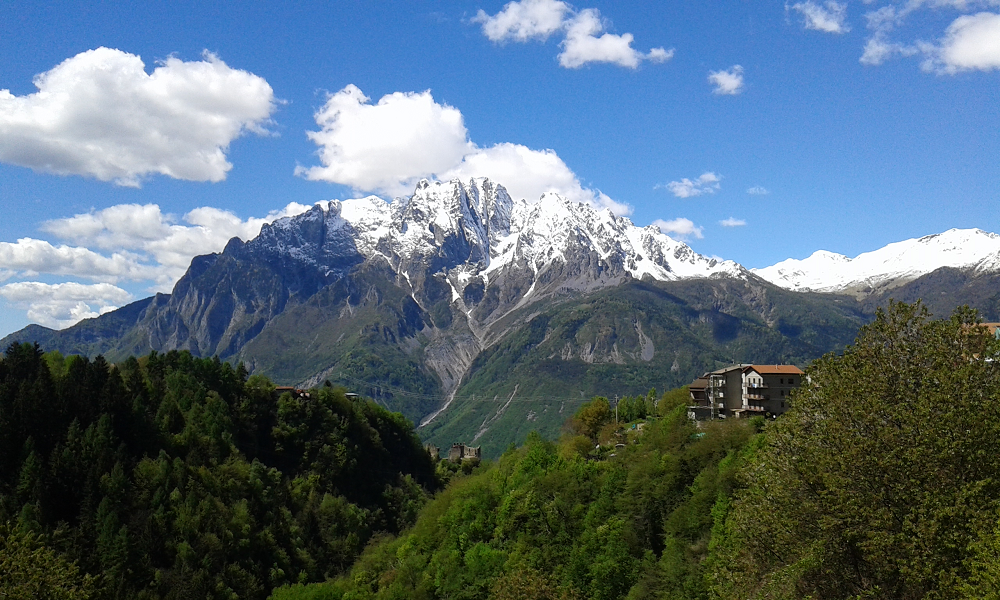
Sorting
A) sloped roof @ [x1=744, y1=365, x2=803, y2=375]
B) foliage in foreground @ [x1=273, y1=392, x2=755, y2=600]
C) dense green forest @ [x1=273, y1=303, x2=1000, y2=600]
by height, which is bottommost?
foliage in foreground @ [x1=273, y1=392, x2=755, y2=600]

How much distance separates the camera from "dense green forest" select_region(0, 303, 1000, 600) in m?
29.9

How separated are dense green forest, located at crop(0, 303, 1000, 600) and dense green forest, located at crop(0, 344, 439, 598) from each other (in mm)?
345

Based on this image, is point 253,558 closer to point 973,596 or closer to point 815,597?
point 815,597

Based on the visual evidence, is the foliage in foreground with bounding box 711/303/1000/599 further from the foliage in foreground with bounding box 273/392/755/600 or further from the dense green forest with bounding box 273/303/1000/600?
the foliage in foreground with bounding box 273/392/755/600

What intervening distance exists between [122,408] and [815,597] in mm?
104690

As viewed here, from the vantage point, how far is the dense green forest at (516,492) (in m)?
29.9

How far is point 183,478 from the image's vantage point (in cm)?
10400

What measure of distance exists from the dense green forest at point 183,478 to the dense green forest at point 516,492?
35 cm

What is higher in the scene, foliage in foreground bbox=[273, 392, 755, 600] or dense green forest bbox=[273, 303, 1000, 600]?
dense green forest bbox=[273, 303, 1000, 600]

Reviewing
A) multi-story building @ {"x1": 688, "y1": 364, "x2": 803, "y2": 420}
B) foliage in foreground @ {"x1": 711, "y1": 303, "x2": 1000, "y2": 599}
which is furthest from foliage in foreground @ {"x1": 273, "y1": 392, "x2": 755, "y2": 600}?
foliage in foreground @ {"x1": 711, "y1": 303, "x2": 1000, "y2": 599}

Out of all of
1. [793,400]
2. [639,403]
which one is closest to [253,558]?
[639,403]

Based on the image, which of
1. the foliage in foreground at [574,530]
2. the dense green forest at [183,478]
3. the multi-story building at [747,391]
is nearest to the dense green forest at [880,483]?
the foliage in foreground at [574,530]

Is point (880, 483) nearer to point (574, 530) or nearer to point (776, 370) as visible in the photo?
point (574, 530)

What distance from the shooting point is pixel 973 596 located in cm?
2502
